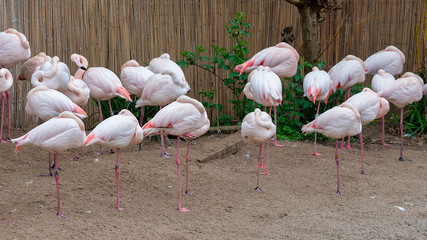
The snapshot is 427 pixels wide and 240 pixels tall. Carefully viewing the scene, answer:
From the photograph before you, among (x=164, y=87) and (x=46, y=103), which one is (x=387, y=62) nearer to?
(x=164, y=87)

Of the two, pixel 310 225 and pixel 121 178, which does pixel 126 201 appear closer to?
pixel 121 178

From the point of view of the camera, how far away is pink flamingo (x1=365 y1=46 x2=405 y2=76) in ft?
23.6

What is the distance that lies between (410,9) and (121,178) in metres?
5.36

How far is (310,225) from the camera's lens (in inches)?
167

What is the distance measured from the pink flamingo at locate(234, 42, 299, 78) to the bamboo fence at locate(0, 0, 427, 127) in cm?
146

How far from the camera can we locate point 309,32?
7.43 metres

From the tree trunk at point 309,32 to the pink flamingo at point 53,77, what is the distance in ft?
11.1

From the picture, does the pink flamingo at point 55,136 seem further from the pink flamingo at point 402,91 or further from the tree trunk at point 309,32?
the tree trunk at point 309,32

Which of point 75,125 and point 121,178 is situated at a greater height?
point 75,125

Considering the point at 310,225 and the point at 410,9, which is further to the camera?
the point at 410,9

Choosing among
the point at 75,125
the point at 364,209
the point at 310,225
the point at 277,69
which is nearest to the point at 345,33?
the point at 277,69

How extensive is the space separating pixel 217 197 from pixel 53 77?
83.0 inches

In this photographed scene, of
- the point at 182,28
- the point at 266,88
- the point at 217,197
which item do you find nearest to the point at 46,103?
the point at 217,197

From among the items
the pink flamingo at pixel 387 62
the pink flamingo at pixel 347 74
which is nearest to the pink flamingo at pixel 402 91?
the pink flamingo at pixel 347 74
